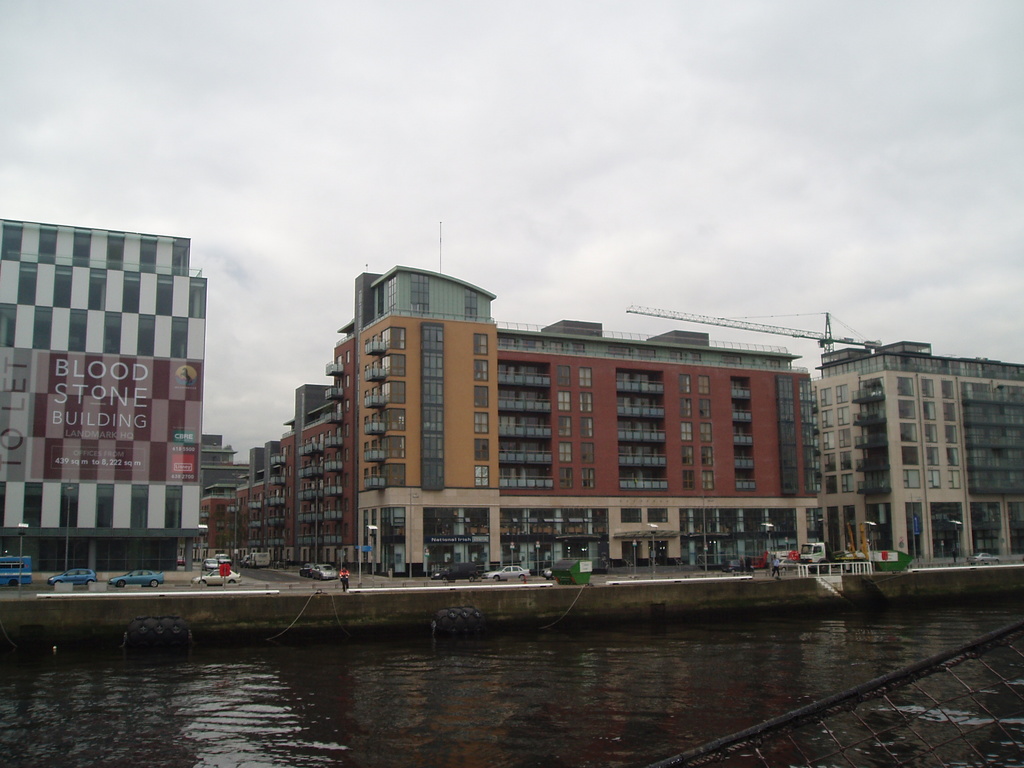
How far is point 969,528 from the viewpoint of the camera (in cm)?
12750

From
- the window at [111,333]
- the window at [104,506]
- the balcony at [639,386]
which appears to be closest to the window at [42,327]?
the window at [111,333]

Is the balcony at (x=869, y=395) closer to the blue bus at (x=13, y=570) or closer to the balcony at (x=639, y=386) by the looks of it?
the balcony at (x=639, y=386)

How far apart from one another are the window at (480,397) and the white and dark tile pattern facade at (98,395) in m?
32.2

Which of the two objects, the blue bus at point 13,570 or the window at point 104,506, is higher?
the window at point 104,506

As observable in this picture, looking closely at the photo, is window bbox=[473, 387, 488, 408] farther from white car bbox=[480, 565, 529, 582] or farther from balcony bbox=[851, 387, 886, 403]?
balcony bbox=[851, 387, 886, 403]

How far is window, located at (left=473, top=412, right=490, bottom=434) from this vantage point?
104438mm

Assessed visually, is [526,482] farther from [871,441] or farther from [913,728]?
[913,728]

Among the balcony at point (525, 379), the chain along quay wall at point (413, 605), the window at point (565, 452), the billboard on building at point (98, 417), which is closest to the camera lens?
the chain along quay wall at point (413, 605)

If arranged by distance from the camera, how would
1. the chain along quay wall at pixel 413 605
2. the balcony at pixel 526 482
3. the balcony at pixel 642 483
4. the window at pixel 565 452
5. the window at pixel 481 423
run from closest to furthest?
the chain along quay wall at pixel 413 605 → the window at pixel 481 423 → the balcony at pixel 526 482 → the window at pixel 565 452 → the balcony at pixel 642 483

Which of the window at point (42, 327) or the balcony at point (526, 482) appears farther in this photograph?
the balcony at point (526, 482)

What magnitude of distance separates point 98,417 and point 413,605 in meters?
40.3

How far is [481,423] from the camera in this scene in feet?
344

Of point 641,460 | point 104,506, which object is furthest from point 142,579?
point 641,460

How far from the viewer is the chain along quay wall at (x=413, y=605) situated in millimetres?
46938
